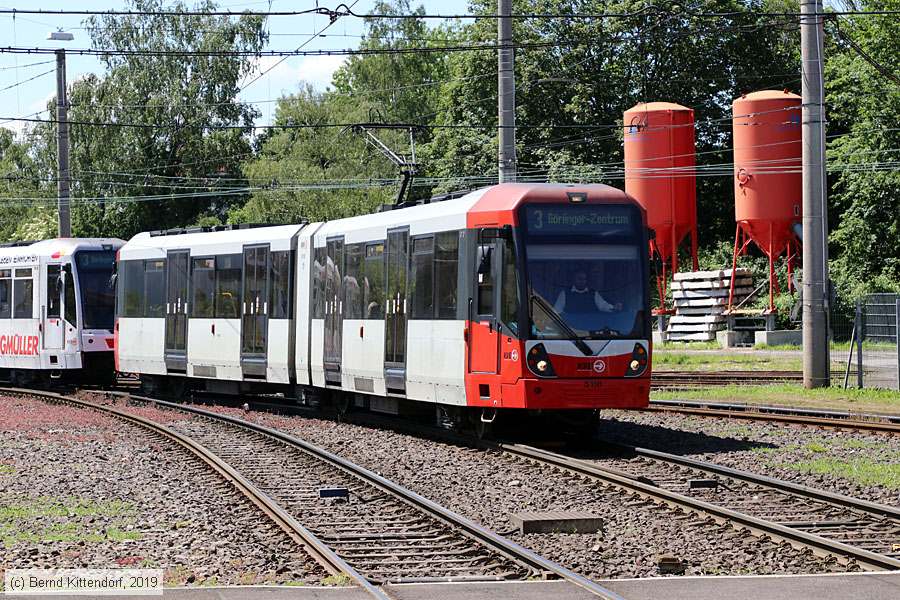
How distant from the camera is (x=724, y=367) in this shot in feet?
122

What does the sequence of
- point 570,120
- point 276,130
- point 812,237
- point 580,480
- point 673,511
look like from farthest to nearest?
point 276,130 → point 570,120 → point 812,237 → point 580,480 → point 673,511

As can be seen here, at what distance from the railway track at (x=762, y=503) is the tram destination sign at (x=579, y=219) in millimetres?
2696

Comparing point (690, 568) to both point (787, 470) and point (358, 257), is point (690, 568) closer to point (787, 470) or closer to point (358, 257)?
point (787, 470)

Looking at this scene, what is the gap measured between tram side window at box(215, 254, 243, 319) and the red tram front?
8629mm

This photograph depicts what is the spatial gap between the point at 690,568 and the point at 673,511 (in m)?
2.48

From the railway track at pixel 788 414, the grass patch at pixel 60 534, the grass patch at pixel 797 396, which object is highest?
the grass patch at pixel 797 396

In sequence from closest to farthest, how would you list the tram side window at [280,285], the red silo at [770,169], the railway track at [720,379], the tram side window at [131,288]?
the tram side window at [280,285]
the tram side window at [131,288]
the railway track at [720,379]
the red silo at [770,169]

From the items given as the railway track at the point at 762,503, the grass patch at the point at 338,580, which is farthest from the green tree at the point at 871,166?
the grass patch at the point at 338,580

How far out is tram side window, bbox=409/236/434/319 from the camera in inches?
747

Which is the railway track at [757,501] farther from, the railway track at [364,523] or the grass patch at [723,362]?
the grass patch at [723,362]

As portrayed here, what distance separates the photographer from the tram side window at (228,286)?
83.7ft

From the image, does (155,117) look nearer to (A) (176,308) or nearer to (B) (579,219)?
(A) (176,308)

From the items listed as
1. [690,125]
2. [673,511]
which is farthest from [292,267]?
[690,125]

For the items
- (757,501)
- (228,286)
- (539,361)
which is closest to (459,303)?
(539,361)
